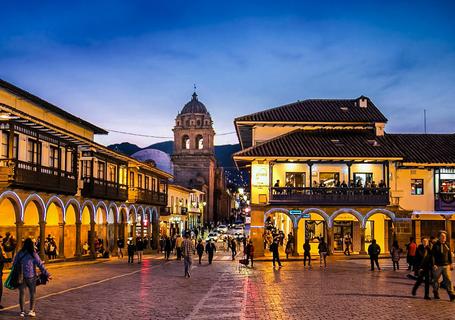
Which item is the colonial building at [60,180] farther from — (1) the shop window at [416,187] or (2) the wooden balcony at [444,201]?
(2) the wooden balcony at [444,201]

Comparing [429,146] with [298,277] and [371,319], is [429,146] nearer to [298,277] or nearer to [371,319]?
[298,277]

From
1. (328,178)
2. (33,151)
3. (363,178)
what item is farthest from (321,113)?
(33,151)

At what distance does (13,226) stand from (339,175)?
872 inches

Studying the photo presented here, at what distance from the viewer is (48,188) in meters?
32.2

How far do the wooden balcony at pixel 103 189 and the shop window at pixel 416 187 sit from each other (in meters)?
21.5

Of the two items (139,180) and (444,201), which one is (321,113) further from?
Answer: (139,180)

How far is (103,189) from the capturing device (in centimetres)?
4212

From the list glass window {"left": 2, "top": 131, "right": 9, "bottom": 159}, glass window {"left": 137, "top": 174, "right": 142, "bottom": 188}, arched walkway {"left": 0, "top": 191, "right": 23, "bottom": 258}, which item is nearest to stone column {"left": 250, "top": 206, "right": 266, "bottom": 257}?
glass window {"left": 137, "top": 174, "right": 142, "bottom": 188}

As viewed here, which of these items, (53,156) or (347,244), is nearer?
(53,156)

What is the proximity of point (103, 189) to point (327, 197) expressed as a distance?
49.6 ft

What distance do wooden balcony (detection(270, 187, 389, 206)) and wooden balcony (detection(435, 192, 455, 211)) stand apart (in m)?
5.16

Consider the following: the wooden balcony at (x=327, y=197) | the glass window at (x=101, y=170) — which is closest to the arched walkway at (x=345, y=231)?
the wooden balcony at (x=327, y=197)

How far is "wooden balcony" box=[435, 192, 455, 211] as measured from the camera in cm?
4488

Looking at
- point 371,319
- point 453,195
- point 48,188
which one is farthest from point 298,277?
point 453,195
